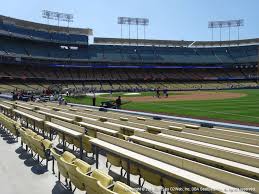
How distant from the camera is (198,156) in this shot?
552 cm

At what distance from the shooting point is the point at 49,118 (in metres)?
12.7

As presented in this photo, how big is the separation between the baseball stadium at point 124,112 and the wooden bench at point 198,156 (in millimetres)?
25

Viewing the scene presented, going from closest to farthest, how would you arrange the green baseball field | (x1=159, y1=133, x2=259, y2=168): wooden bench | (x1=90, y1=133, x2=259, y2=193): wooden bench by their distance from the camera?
(x1=90, y1=133, x2=259, y2=193): wooden bench < (x1=159, y1=133, x2=259, y2=168): wooden bench < the green baseball field

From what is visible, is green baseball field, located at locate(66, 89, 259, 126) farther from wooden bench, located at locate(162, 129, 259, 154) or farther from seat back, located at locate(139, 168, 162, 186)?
seat back, located at locate(139, 168, 162, 186)

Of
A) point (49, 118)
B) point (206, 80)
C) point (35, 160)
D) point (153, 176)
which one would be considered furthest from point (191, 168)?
point (206, 80)

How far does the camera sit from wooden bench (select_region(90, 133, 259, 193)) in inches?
153

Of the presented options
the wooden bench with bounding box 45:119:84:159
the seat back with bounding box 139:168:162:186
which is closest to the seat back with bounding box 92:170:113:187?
the seat back with bounding box 139:168:162:186

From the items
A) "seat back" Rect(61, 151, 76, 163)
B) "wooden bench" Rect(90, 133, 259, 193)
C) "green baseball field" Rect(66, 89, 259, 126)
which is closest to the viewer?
"wooden bench" Rect(90, 133, 259, 193)

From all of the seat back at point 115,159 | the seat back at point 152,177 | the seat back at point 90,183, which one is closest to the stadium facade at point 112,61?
the seat back at point 115,159

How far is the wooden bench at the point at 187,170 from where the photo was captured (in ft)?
12.8

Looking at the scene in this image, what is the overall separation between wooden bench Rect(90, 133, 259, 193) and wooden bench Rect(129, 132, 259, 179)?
0.57 metres

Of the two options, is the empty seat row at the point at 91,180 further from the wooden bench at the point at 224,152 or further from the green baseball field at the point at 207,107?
the green baseball field at the point at 207,107

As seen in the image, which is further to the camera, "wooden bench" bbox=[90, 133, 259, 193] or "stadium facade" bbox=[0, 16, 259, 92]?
"stadium facade" bbox=[0, 16, 259, 92]

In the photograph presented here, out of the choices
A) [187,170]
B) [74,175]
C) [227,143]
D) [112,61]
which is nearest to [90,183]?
[74,175]
